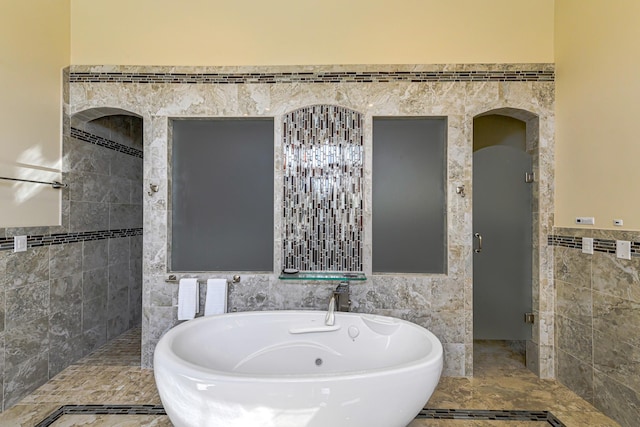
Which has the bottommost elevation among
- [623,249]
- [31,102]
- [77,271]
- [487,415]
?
[487,415]

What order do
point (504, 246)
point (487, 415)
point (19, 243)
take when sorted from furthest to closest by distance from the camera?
point (504, 246) < point (19, 243) < point (487, 415)

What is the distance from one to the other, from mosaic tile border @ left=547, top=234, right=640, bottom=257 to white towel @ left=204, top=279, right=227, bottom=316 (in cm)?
248

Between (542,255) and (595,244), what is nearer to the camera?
(595,244)

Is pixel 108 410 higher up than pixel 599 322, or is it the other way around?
pixel 599 322

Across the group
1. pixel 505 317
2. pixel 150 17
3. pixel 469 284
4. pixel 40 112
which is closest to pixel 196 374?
pixel 469 284

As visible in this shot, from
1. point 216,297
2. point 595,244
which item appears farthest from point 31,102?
point 595,244

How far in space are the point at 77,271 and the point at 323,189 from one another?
2.08m

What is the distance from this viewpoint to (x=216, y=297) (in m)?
2.46

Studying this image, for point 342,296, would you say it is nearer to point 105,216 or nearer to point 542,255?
point 542,255

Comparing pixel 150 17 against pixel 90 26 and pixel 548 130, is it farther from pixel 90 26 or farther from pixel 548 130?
pixel 548 130

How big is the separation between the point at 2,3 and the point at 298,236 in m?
2.38

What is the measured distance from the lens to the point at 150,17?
102 inches

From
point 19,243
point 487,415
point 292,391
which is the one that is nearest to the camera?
point 292,391

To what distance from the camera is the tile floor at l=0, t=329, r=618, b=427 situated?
6.37 ft
